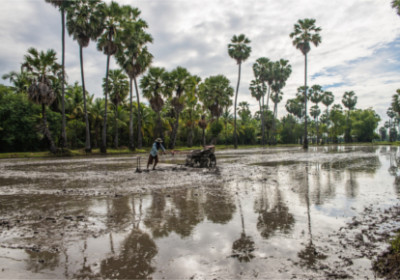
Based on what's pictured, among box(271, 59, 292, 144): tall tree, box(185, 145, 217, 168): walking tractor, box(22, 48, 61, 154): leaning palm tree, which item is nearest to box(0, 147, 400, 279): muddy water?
box(185, 145, 217, 168): walking tractor

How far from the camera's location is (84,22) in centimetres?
3281

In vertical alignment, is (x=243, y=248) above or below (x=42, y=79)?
below

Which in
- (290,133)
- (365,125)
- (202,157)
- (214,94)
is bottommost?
(202,157)

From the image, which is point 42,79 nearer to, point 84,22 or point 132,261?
point 84,22

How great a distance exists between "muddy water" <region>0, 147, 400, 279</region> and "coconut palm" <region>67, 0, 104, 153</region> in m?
28.2

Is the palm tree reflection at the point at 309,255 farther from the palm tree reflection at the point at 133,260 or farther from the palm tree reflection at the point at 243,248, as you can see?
the palm tree reflection at the point at 133,260

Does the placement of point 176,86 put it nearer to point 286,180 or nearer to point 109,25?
point 109,25

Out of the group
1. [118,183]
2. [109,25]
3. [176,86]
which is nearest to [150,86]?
[176,86]

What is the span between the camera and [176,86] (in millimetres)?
43344

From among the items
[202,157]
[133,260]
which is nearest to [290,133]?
[202,157]

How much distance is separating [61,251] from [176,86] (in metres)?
40.3

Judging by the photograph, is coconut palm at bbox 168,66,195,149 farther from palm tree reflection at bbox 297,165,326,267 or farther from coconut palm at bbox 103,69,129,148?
palm tree reflection at bbox 297,165,326,267

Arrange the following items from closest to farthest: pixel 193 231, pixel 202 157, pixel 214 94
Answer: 1. pixel 193 231
2. pixel 202 157
3. pixel 214 94

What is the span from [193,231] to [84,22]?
34.1 meters
